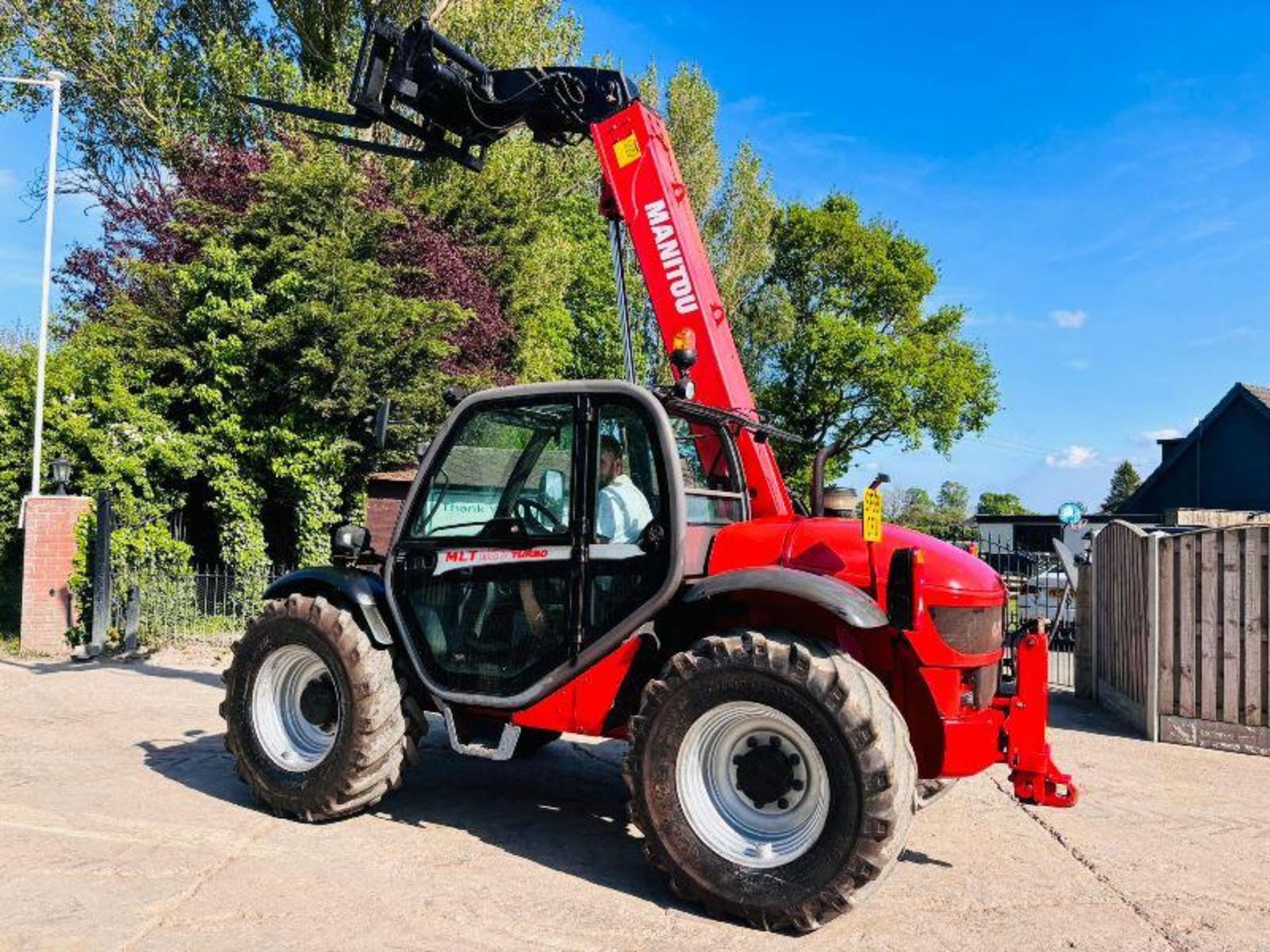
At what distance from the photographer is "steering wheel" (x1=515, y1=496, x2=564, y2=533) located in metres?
4.64

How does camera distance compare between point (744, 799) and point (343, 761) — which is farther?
point (343, 761)

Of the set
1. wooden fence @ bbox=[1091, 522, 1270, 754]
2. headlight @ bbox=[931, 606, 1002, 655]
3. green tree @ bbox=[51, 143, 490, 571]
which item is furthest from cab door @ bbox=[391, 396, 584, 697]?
green tree @ bbox=[51, 143, 490, 571]

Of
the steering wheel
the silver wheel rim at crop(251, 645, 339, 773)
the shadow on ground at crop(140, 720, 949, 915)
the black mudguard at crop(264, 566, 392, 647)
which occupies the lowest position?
the shadow on ground at crop(140, 720, 949, 915)

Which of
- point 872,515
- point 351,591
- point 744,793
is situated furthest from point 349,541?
point 872,515

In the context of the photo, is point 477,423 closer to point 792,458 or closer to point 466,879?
point 466,879

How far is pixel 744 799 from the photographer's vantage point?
4008mm

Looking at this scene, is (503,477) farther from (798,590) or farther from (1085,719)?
(1085,719)

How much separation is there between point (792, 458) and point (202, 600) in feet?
63.3

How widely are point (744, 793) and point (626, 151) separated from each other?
433cm

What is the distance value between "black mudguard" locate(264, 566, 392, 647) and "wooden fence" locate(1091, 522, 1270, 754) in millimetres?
5850

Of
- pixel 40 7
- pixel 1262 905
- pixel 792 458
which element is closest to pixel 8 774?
pixel 1262 905

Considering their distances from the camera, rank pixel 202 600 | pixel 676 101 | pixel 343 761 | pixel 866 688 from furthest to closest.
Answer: pixel 676 101 → pixel 202 600 → pixel 343 761 → pixel 866 688

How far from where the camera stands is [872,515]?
4.09 meters

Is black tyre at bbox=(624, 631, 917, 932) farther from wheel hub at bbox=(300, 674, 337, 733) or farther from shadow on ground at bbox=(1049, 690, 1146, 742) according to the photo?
shadow on ground at bbox=(1049, 690, 1146, 742)
